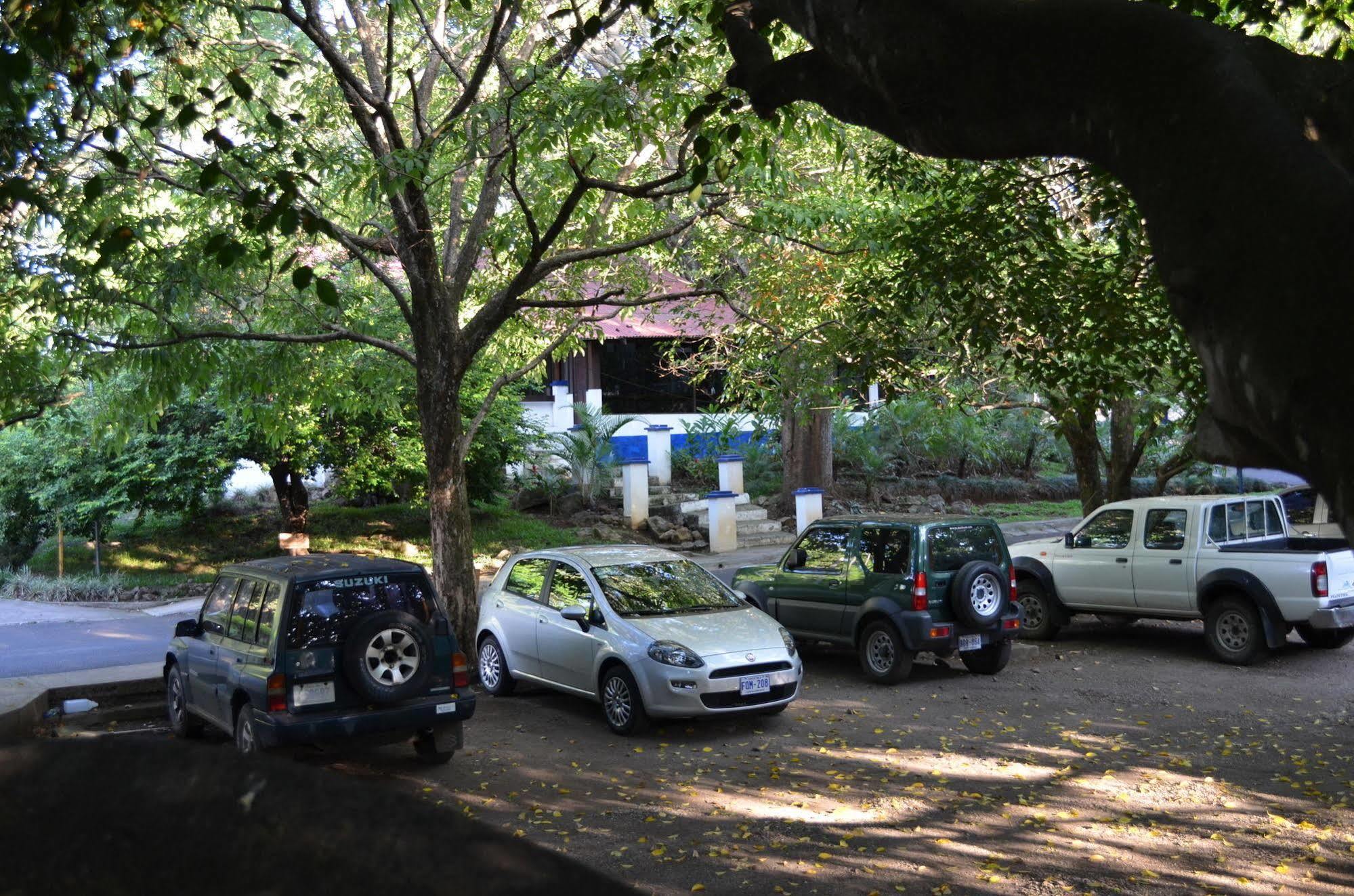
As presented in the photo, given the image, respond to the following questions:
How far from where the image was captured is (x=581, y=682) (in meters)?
10.9

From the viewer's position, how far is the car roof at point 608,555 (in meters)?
11.6

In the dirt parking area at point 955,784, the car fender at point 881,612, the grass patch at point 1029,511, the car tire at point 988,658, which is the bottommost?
the dirt parking area at point 955,784

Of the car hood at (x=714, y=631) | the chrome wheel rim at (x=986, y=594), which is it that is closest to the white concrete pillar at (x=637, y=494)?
the chrome wheel rim at (x=986, y=594)

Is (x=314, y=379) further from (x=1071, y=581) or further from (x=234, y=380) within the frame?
(x=1071, y=581)

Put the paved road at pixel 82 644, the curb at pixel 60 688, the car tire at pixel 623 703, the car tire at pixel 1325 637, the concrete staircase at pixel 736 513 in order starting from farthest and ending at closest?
the concrete staircase at pixel 736 513, the paved road at pixel 82 644, the car tire at pixel 1325 637, the car tire at pixel 623 703, the curb at pixel 60 688

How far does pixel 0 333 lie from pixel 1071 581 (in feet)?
41.5

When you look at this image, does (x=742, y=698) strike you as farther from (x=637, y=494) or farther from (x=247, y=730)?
(x=637, y=494)

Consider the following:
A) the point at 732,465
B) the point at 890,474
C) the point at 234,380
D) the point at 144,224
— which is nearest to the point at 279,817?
the point at 144,224

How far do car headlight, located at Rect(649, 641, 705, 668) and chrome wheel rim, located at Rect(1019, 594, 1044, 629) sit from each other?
657cm

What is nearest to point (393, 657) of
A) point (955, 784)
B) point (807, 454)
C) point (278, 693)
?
point (278, 693)

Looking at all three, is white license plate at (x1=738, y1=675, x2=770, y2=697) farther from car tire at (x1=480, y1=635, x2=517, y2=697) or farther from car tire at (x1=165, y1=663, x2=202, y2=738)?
car tire at (x1=165, y1=663, x2=202, y2=738)

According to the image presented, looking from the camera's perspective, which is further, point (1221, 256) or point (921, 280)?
point (921, 280)

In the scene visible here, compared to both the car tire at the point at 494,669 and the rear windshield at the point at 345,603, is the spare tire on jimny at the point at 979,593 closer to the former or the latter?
the car tire at the point at 494,669

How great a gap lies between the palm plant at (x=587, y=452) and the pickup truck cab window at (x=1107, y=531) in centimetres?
1306
